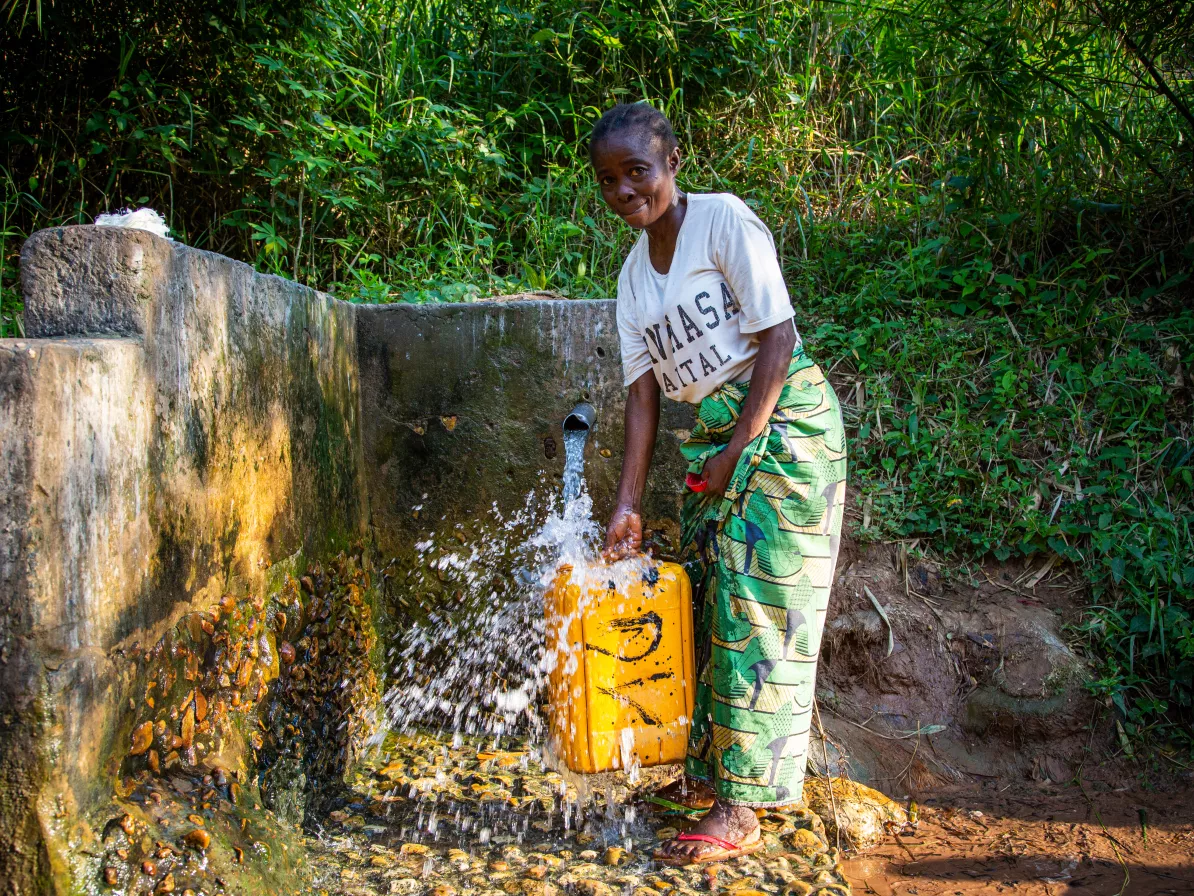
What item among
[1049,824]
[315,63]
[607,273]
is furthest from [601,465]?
[315,63]

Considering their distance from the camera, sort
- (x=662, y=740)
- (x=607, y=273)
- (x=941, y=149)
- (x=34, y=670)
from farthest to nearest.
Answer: (x=941, y=149)
(x=607, y=273)
(x=662, y=740)
(x=34, y=670)

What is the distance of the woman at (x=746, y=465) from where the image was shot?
2.10m

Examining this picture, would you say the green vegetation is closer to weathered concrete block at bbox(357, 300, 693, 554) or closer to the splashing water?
weathered concrete block at bbox(357, 300, 693, 554)

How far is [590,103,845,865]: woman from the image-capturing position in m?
2.10

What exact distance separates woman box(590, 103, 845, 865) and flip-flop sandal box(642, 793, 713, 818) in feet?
0.49

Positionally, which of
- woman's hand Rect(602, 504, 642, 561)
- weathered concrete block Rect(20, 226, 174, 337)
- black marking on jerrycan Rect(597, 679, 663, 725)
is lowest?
black marking on jerrycan Rect(597, 679, 663, 725)

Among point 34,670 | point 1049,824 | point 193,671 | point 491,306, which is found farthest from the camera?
point 491,306

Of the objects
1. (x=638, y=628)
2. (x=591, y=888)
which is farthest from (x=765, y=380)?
(x=591, y=888)

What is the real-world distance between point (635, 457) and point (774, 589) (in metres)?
0.55

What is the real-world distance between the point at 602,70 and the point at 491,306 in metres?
2.43

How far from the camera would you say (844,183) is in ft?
15.3

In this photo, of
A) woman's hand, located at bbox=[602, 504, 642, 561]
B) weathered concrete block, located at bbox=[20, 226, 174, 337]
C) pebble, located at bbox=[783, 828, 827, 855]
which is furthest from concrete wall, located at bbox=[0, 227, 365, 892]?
pebble, located at bbox=[783, 828, 827, 855]

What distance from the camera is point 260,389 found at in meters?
2.30

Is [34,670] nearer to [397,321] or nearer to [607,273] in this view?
[397,321]
